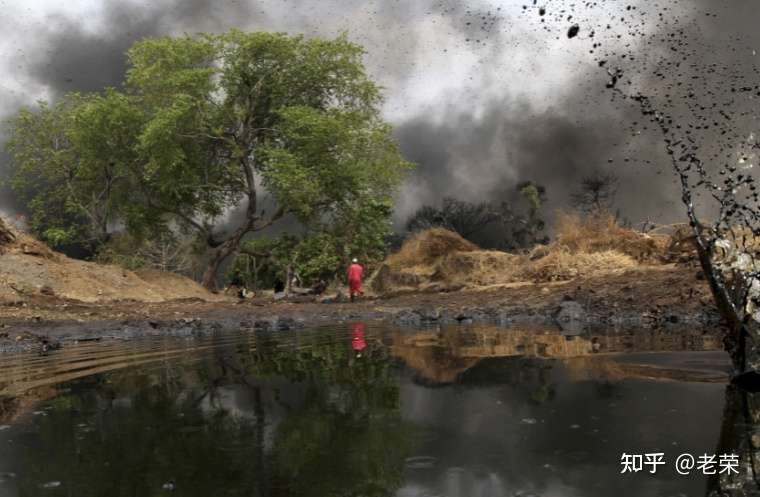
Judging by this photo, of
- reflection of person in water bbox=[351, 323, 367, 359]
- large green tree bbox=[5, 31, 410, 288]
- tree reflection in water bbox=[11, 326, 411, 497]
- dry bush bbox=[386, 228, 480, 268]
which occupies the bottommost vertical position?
tree reflection in water bbox=[11, 326, 411, 497]

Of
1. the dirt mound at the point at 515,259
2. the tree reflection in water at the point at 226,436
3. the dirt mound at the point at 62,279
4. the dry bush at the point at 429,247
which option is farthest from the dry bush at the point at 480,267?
the tree reflection in water at the point at 226,436

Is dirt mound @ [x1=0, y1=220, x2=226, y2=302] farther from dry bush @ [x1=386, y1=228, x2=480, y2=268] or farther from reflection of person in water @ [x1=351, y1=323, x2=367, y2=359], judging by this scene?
reflection of person in water @ [x1=351, y1=323, x2=367, y2=359]

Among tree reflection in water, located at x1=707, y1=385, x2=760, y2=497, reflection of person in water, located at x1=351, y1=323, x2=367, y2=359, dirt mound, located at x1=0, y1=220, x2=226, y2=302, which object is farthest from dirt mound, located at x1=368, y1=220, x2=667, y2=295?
tree reflection in water, located at x1=707, y1=385, x2=760, y2=497

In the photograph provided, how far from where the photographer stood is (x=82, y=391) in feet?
21.6

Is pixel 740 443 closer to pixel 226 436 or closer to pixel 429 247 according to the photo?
pixel 226 436

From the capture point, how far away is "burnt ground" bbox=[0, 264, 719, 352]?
12828 millimetres

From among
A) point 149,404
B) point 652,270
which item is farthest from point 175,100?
point 149,404

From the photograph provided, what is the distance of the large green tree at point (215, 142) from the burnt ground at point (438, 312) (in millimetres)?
12394

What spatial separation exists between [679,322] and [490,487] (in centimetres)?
989

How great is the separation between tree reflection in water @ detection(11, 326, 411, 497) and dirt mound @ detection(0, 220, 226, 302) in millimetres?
15316

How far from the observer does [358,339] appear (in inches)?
426

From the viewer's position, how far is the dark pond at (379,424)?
11.4 ft

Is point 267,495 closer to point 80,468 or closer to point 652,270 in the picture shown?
point 80,468

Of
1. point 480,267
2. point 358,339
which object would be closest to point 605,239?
point 480,267
